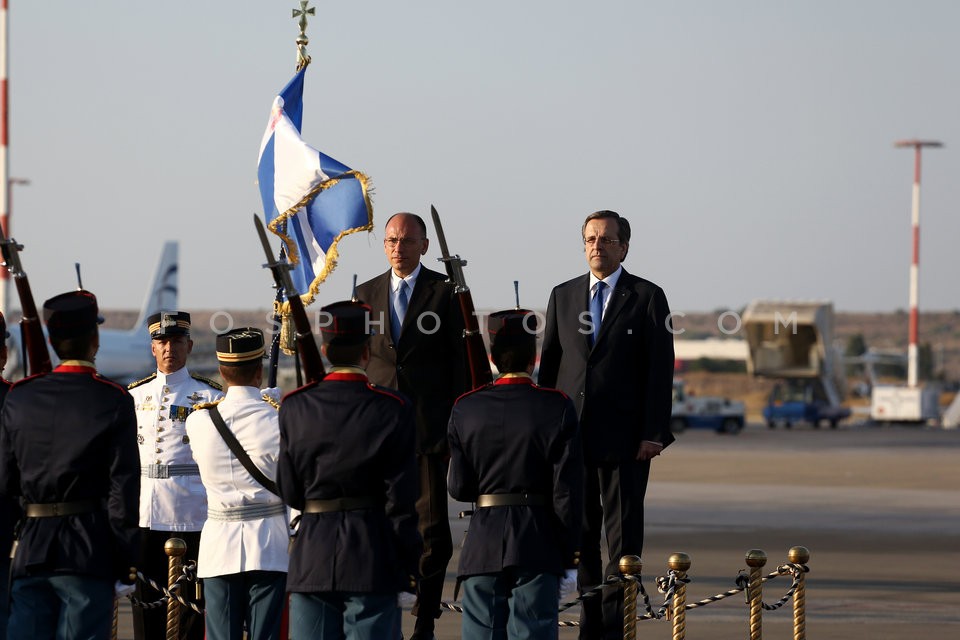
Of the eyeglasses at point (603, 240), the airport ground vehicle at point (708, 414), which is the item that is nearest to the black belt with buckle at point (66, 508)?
the eyeglasses at point (603, 240)

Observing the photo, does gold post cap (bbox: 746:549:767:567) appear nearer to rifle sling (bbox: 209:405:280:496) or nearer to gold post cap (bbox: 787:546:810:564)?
gold post cap (bbox: 787:546:810:564)

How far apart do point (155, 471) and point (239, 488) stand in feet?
5.10

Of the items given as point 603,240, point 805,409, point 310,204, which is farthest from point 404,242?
point 805,409

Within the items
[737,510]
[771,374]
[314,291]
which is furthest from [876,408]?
[314,291]

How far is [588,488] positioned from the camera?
330 inches

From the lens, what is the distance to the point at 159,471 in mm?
8273

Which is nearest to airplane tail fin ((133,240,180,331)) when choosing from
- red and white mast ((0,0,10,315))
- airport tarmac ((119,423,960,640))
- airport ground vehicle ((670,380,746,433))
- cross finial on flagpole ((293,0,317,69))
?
airport ground vehicle ((670,380,746,433))

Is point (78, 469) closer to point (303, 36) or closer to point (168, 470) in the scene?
point (168, 470)

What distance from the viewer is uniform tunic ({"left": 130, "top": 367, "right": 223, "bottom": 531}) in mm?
8250

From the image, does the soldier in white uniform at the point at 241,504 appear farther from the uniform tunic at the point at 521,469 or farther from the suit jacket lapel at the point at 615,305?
the suit jacket lapel at the point at 615,305

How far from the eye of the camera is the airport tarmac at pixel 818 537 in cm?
1112

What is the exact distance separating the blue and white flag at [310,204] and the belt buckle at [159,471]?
210 cm

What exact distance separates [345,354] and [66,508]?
1328 mm

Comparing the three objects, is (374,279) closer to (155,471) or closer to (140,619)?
(155,471)
